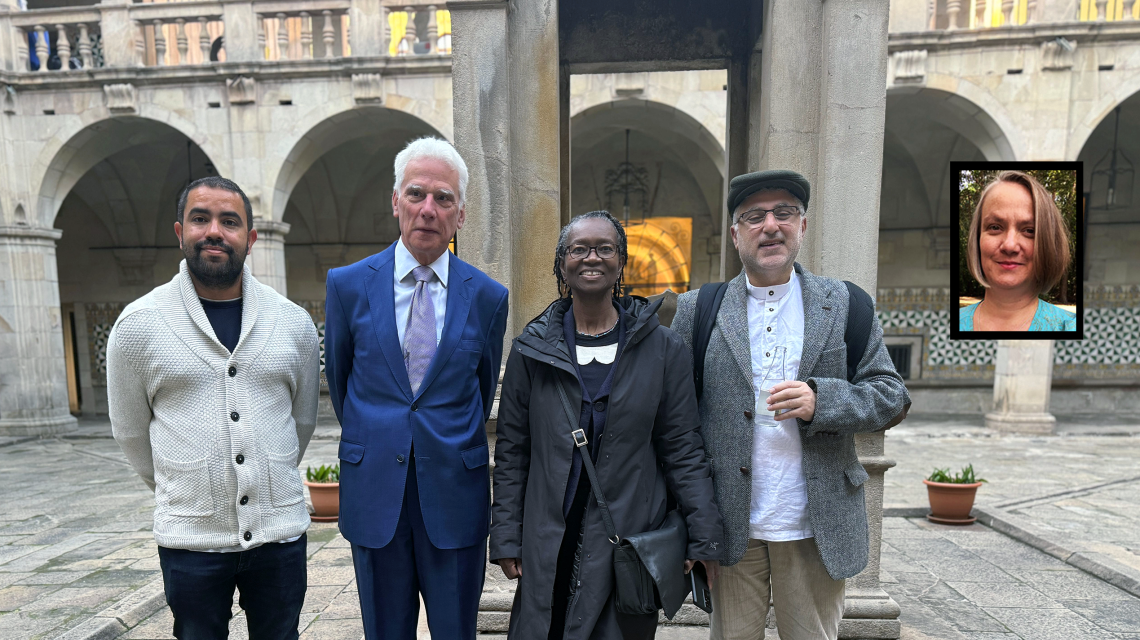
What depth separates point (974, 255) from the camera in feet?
14.4

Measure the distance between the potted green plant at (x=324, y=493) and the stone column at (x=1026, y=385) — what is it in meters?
10.3

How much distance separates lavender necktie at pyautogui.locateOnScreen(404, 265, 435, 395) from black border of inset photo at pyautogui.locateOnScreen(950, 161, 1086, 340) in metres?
2.97

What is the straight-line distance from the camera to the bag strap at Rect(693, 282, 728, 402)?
6.93 feet

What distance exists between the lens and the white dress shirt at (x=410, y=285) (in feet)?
6.81

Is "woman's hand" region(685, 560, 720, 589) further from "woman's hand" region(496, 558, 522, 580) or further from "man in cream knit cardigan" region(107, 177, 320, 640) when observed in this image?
"man in cream knit cardigan" region(107, 177, 320, 640)

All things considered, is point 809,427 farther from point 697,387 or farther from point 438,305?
point 438,305

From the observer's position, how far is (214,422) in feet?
6.30

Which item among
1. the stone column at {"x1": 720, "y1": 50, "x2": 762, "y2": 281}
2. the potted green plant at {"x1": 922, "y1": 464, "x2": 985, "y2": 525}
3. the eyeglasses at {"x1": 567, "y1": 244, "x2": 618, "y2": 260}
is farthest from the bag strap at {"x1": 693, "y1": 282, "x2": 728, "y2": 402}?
the potted green plant at {"x1": 922, "y1": 464, "x2": 985, "y2": 525}

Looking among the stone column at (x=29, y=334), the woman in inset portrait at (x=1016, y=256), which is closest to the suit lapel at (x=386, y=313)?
the woman in inset portrait at (x=1016, y=256)

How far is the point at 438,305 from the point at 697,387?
3.00 feet

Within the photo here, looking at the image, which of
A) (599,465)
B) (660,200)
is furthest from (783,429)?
(660,200)

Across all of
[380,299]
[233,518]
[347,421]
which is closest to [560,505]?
[347,421]

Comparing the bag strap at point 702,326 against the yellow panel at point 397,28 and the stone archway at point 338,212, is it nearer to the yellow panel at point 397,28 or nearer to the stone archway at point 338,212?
the yellow panel at point 397,28

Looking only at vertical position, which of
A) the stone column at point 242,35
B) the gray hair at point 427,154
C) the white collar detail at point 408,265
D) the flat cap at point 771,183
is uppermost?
the stone column at point 242,35
